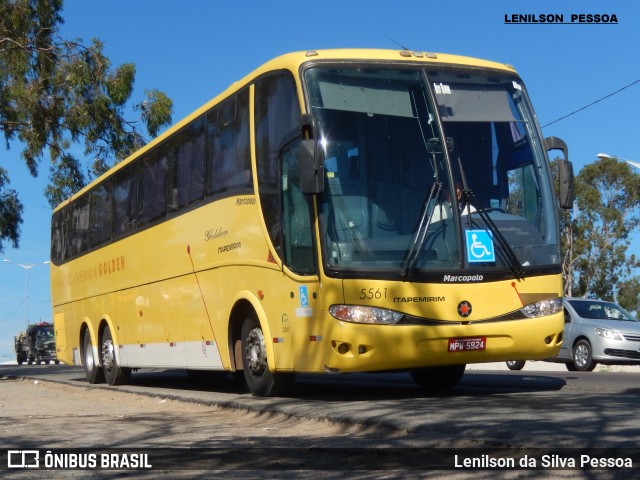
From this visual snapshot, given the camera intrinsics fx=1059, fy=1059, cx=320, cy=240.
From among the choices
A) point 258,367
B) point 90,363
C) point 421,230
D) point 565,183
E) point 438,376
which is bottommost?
point 438,376

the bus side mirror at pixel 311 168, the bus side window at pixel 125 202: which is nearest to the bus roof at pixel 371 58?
the bus side mirror at pixel 311 168

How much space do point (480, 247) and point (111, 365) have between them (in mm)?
10030

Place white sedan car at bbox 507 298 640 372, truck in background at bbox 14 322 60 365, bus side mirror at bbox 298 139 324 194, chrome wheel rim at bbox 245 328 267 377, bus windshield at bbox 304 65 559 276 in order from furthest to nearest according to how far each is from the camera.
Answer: truck in background at bbox 14 322 60 365, white sedan car at bbox 507 298 640 372, chrome wheel rim at bbox 245 328 267 377, bus windshield at bbox 304 65 559 276, bus side mirror at bbox 298 139 324 194

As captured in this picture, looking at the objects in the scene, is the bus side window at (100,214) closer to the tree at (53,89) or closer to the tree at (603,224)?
the tree at (53,89)

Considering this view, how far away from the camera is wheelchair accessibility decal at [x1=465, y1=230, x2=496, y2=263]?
417 inches

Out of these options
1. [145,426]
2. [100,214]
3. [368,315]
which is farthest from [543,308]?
[100,214]

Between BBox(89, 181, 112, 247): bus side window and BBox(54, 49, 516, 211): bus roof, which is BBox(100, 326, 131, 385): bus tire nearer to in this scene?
BBox(89, 181, 112, 247): bus side window

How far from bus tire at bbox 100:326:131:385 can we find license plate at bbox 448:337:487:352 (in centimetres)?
942

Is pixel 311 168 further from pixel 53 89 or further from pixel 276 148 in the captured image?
pixel 53 89

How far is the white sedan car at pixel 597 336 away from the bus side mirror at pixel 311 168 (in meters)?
11.3

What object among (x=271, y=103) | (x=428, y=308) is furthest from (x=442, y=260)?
(x=271, y=103)

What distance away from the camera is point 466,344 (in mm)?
10500

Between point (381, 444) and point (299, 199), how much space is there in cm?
392

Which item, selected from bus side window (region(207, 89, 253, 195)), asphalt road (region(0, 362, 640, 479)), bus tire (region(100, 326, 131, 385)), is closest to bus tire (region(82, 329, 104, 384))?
bus tire (region(100, 326, 131, 385))
